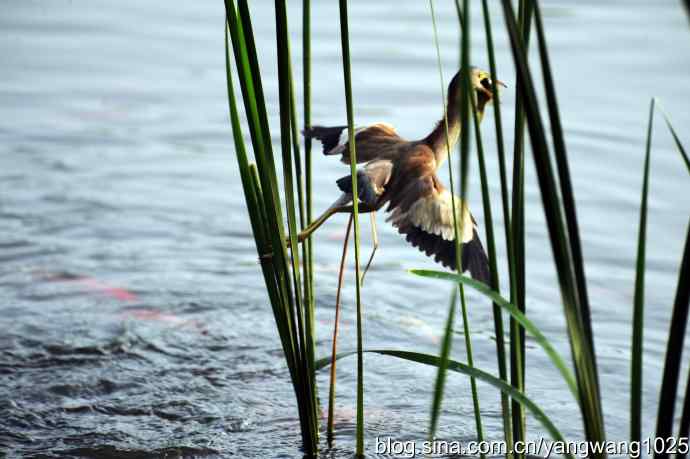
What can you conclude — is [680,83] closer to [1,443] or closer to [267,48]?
[267,48]

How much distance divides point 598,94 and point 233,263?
2.25 meters

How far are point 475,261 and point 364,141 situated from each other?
29cm

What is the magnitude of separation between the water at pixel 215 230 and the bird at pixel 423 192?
63cm

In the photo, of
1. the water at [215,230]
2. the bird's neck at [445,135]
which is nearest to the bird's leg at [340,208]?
the bird's neck at [445,135]

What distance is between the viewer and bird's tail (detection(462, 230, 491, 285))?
1410 millimetres

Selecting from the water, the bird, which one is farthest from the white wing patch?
the water

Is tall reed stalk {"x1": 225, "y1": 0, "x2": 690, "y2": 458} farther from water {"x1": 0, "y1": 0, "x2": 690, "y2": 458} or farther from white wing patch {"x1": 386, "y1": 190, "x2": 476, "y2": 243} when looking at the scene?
water {"x1": 0, "y1": 0, "x2": 690, "y2": 458}

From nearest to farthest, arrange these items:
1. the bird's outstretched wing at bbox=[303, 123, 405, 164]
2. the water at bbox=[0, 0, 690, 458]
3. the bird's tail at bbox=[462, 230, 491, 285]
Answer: the bird's tail at bbox=[462, 230, 491, 285] → the bird's outstretched wing at bbox=[303, 123, 405, 164] → the water at bbox=[0, 0, 690, 458]

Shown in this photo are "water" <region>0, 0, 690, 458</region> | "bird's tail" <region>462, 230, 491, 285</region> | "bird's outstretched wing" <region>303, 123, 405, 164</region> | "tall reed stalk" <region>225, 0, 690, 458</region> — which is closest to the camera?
"tall reed stalk" <region>225, 0, 690, 458</region>

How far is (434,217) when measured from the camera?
4.67 ft

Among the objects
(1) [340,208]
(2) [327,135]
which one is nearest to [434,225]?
(1) [340,208]

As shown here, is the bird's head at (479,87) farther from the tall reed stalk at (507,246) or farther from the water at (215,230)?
the water at (215,230)

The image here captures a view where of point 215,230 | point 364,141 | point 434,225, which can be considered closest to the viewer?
point 434,225

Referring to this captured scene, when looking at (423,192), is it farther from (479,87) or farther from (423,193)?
(479,87)
